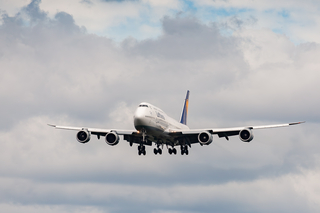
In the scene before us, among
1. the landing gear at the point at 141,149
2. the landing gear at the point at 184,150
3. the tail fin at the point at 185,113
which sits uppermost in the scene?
the tail fin at the point at 185,113

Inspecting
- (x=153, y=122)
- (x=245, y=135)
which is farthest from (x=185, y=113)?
(x=245, y=135)

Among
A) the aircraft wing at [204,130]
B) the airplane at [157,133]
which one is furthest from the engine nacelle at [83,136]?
the aircraft wing at [204,130]

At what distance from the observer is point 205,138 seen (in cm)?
8081

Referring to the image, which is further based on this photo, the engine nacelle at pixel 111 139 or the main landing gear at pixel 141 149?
the main landing gear at pixel 141 149

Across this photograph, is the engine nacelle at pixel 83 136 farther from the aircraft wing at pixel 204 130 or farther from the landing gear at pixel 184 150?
the landing gear at pixel 184 150

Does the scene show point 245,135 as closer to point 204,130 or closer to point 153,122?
point 204,130

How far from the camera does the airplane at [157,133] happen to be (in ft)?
254

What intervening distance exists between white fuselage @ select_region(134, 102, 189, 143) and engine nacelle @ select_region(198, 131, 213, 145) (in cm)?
626

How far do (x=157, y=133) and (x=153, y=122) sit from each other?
3.05m

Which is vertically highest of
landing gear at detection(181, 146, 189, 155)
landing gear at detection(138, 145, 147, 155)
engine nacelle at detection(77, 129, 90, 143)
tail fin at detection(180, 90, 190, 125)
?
tail fin at detection(180, 90, 190, 125)

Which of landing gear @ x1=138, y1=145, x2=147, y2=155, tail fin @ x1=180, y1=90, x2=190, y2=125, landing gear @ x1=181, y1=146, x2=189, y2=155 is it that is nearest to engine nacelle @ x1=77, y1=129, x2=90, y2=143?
landing gear @ x1=138, y1=145, x2=147, y2=155

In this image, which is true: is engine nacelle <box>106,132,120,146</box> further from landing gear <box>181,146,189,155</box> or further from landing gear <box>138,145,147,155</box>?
landing gear <box>181,146,189,155</box>

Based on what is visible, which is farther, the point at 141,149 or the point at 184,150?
the point at 184,150

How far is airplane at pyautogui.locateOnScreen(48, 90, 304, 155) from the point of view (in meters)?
77.3
